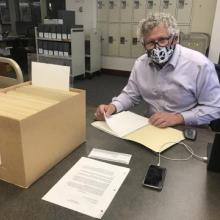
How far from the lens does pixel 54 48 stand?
4762mm

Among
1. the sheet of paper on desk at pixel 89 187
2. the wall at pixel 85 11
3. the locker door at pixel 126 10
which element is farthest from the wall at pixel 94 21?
the sheet of paper on desk at pixel 89 187

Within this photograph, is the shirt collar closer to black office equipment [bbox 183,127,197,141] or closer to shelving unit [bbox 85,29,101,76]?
black office equipment [bbox 183,127,197,141]

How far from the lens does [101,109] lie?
4.31 feet

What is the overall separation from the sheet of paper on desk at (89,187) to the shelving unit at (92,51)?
423 cm

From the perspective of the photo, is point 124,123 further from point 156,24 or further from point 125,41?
point 125,41

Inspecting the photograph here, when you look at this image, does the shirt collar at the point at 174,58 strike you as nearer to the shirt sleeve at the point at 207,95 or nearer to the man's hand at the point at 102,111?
the shirt sleeve at the point at 207,95

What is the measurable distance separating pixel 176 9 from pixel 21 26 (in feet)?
11.7

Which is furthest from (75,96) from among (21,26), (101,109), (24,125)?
(21,26)

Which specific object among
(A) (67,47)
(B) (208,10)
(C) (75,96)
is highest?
(B) (208,10)

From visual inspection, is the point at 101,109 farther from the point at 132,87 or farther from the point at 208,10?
the point at 208,10

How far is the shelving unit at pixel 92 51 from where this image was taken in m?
4.89

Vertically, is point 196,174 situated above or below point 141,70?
below

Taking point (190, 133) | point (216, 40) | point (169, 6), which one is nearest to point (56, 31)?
point (169, 6)

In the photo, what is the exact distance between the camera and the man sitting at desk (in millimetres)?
1430
